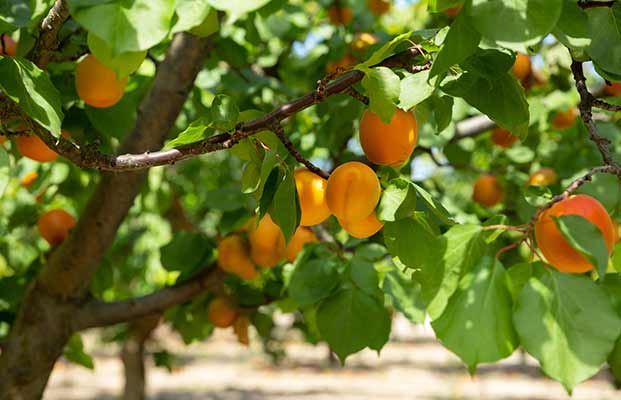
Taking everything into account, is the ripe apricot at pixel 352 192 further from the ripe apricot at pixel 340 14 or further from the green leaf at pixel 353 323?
the ripe apricot at pixel 340 14

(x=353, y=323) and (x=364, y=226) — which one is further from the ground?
(x=364, y=226)

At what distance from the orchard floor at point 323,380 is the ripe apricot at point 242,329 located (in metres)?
5.27

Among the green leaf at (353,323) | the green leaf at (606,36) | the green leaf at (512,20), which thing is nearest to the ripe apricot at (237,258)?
the green leaf at (353,323)

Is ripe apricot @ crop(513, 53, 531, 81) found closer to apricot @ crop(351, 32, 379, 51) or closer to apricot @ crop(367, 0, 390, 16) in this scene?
apricot @ crop(351, 32, 379, 51)

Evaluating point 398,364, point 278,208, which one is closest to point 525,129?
A: point 278,208

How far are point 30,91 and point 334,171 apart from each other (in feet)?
1.41

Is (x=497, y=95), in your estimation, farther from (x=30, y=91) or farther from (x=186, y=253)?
(x=186, y=253)

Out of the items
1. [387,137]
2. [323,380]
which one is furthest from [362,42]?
[323,380]

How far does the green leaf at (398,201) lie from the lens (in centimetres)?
101

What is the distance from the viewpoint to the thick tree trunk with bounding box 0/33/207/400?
1.98 meters

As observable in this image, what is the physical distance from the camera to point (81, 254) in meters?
1.98

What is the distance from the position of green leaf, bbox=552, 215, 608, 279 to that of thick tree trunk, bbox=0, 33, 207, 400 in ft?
4.76

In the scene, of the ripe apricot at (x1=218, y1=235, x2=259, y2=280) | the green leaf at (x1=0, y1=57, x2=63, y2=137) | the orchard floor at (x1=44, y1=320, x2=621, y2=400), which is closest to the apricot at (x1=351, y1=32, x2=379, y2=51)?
the ripe apricot at (x1=218, y1=235, x2=259, y2=280)

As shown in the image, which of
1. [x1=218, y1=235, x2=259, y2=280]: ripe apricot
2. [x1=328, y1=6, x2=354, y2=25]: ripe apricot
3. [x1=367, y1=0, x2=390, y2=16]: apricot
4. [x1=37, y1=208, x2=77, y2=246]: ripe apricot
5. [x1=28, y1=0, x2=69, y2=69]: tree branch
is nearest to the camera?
[x1=28, y1=0, x2=69, y2=69]: tree branch
